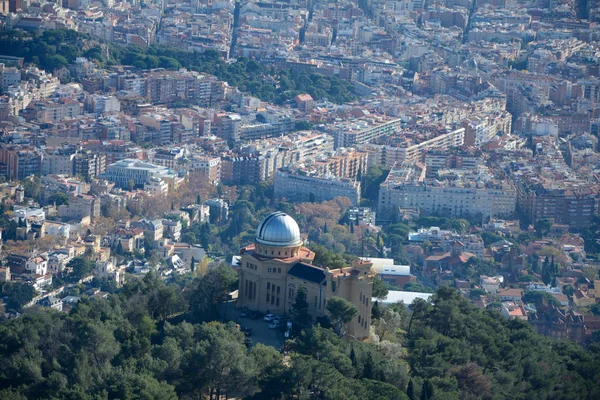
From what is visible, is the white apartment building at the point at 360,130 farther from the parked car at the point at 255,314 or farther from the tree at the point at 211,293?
the parked car at the point at 255,314

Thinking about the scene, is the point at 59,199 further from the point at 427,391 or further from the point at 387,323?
the point at 427,391

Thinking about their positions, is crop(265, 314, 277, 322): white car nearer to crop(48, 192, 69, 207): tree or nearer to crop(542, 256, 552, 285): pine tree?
crop(542, 256, 552, 285): pine tree

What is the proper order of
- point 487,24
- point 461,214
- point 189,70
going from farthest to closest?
point 487,24, point 189,70, point 461,214

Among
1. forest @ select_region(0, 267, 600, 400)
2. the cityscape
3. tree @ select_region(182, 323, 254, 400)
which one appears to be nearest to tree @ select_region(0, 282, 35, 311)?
the cityscape

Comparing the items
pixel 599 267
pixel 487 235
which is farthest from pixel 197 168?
pixel 599 267

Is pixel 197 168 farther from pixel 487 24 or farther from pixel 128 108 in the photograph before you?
pixel 487 24

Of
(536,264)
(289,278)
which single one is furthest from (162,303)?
(536,264)
